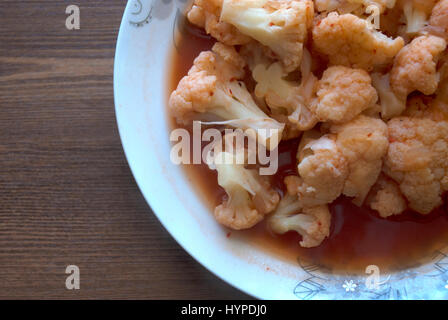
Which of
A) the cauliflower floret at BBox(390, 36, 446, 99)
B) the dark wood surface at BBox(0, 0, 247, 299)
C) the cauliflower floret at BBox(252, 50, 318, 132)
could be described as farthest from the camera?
the dark wood surface at BBox(0, 0, 247, 299)

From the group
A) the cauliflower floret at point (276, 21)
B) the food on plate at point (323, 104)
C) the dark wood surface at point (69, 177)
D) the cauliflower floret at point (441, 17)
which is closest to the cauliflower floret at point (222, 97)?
the food on plate at point (323, 104)

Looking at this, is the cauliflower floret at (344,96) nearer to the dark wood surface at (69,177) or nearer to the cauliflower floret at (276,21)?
the cauliflower floret at (276,21)

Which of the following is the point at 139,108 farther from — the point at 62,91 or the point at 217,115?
the point at 62,91

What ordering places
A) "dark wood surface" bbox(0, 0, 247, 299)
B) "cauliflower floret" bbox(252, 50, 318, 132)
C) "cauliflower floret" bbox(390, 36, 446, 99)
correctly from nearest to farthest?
"cauliflower floret" bbox(390, 36, 446, 99) → "cauliflower floret" bbox(252, 50, 318, 132) → "dark wood surface" bbox(0, 0, 247, 299)

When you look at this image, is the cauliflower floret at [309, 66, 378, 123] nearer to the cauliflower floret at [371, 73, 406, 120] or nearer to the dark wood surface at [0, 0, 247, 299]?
the cauliflower floret at [371, 73, 406, 120]

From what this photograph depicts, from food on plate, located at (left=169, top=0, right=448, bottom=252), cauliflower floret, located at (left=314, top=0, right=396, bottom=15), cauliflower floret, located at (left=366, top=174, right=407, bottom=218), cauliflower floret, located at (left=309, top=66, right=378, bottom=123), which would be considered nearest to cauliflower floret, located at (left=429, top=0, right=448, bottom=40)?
food on plate, located at (left=169, top=0, right=448, bottom=252)

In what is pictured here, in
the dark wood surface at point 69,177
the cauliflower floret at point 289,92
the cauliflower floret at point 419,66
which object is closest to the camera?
the cauliflower floret at point 419,66
